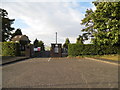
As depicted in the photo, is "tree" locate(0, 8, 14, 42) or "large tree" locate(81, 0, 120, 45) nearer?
"large tree" locate(81, 0, 120, 45)

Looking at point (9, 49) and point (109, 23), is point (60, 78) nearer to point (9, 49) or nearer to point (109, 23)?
point (109, 23)

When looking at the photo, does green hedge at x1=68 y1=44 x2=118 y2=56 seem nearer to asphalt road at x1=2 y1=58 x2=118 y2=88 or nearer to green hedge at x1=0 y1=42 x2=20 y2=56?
Result: green hedge at x1=0 y1=42 x2=20 y2=56

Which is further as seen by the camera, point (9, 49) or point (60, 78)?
point (9, 49)

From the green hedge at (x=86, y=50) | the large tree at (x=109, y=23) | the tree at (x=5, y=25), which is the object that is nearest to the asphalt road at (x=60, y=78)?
the large tree at (x=109, y=23)

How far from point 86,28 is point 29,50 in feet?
45.4

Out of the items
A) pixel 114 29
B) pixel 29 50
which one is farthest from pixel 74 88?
pixel 29 50

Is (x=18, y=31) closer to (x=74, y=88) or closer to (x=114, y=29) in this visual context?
(x=114, y=29)

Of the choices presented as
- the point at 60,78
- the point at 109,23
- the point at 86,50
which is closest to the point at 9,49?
the point at 86,50

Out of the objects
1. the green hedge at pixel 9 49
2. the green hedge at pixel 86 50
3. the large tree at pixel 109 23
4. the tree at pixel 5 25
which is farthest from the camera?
the tree at pixel 5 25

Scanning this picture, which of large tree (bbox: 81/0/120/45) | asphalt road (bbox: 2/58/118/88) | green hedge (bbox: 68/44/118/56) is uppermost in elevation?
large tree (bbox: 81/0/120/45)

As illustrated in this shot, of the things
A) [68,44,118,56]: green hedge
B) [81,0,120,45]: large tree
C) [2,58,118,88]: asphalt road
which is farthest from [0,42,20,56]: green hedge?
[2,58,118,88]: asphalt road

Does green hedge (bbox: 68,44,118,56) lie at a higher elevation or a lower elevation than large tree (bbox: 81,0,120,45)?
lower

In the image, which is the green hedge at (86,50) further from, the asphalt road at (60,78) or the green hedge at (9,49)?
the asphalt road at (60,78)

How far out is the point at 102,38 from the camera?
760 inches
